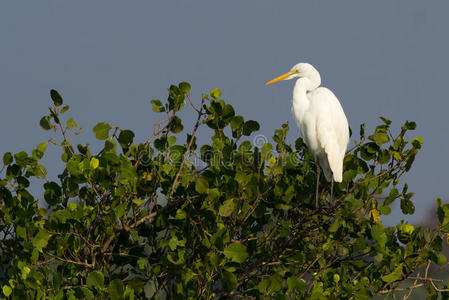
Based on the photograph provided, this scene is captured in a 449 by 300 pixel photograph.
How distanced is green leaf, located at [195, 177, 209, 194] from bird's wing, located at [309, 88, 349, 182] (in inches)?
74.3

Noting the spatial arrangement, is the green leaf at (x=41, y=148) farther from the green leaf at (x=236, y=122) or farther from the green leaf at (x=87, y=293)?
the green leaf at (x=236, y=122)

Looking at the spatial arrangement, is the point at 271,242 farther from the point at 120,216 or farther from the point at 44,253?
the point at 44,253

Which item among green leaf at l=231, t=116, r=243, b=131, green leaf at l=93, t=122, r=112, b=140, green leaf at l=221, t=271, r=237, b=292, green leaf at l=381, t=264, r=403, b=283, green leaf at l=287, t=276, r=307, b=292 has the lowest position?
green leaf at l=381, t=264, r=403, b=283

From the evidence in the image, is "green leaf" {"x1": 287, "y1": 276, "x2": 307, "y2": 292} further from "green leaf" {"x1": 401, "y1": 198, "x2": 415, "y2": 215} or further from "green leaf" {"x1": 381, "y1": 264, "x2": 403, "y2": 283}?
"green leaf" {"x1": 401, "y1": 198, "x2": 415, "y2": 215}

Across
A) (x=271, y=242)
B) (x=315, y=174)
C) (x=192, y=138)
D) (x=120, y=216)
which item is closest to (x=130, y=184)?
(x=120, y=216)

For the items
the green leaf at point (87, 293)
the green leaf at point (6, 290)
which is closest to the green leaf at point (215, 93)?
the green leaf at point (87, 293)

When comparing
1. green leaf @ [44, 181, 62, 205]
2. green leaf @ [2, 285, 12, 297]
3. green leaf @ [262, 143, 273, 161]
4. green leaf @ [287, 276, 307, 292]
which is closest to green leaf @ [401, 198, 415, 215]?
green leaf @ [287, 276, 307, 292]

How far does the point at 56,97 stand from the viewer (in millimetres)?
4789

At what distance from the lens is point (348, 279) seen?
5.28 m

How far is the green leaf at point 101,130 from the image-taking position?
4738 millimetres

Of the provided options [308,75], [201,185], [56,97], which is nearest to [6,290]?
[56,97]

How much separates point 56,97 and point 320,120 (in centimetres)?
277

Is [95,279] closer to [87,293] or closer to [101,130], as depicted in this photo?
[87,293]

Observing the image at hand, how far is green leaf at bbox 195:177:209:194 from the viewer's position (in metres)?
4.20
